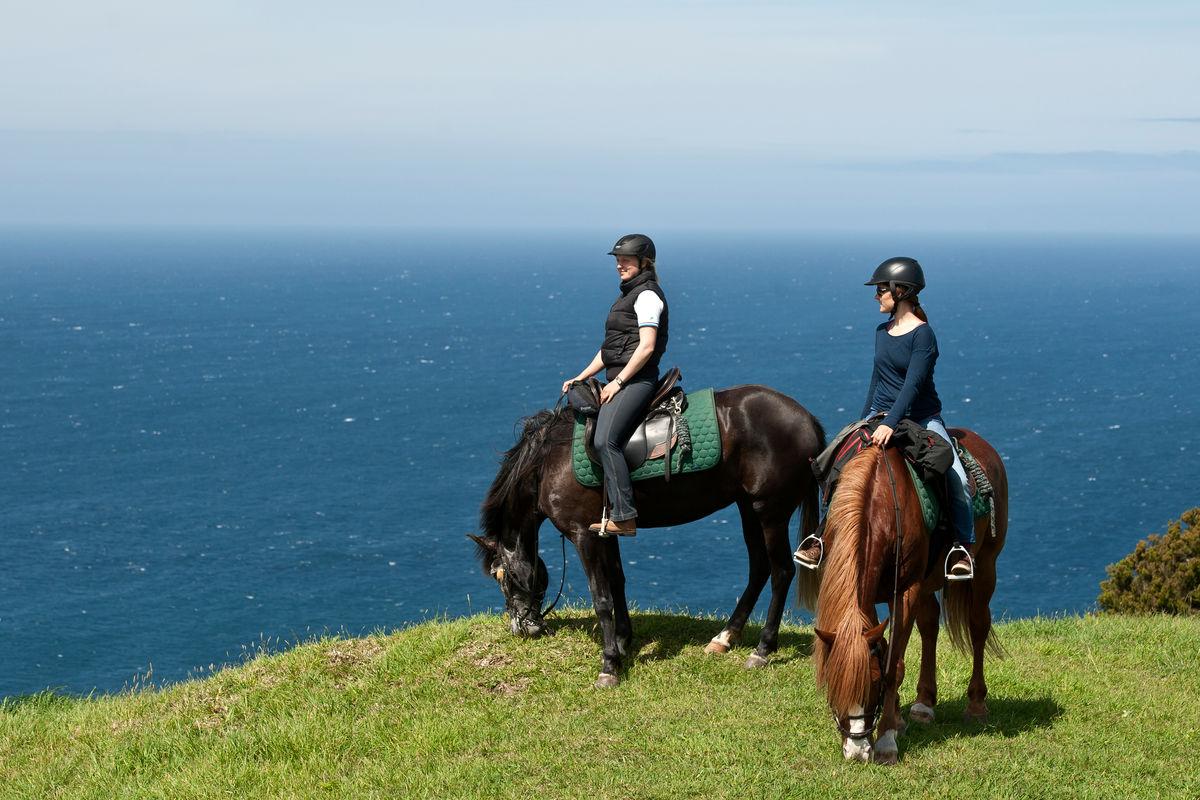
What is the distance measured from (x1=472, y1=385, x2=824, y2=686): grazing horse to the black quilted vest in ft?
2.98

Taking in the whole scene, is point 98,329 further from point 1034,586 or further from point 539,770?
point 539,770

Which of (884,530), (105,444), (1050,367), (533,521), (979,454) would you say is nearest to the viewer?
(884,530)

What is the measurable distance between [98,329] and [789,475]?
167 metres

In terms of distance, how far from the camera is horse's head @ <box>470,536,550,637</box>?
1254 centimetres

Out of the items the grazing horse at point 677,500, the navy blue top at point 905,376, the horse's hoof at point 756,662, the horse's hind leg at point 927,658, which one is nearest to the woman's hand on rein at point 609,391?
the grazing horse at point 677,500

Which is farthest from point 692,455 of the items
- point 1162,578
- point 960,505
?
point 1162,578

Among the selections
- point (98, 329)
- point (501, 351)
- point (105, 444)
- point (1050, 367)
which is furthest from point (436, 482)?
point (98, 329)

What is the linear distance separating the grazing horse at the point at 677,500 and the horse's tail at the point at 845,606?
244cm

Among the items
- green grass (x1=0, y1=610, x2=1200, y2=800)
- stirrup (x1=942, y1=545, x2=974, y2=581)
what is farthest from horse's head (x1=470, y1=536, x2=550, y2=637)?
stirrup (x1=942, y1=545, x2=974, y2=581)

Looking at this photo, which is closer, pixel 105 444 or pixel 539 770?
pixel 539 770

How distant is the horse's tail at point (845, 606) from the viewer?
8.34 metres

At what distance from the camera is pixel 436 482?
79688 mm

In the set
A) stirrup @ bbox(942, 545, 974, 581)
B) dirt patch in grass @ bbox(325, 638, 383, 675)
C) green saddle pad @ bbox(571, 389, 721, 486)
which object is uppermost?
green saddle pad @ bbox(571, 389, 721, 486)

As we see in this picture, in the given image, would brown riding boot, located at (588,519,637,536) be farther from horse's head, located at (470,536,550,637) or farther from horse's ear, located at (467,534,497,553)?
horse's ear, located at (467,534,497,553)
